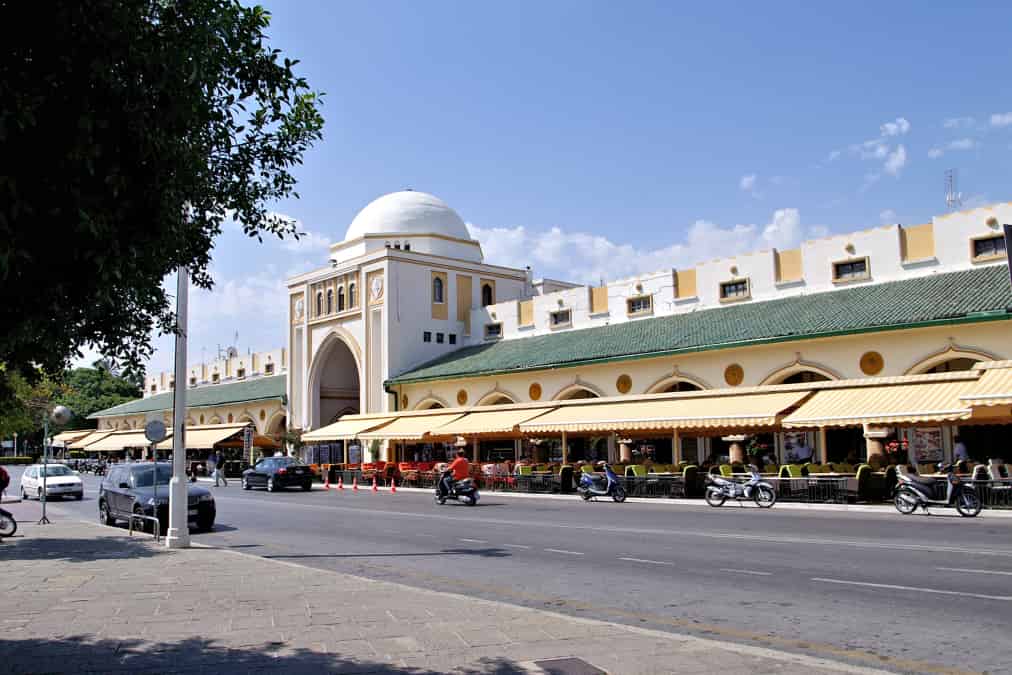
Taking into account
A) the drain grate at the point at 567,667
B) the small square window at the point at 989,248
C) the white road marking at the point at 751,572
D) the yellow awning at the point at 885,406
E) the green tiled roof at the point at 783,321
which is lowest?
the white road marking at the point at 751,572

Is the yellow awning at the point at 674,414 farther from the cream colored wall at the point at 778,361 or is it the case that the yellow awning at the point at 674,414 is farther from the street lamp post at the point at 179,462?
the street lamp post at the point at 179,462

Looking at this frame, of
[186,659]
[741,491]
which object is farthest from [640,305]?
[186,659]

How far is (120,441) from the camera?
67125 millimetres

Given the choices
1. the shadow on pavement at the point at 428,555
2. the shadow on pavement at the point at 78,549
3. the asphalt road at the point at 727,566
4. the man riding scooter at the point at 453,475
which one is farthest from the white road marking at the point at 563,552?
the man riding scooter at the point at 453,475

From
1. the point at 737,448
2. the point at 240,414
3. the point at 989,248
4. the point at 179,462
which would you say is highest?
the point at 989,248

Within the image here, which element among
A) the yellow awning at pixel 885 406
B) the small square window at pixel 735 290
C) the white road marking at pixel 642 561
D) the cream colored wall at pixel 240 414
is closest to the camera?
the white road marking at pixel 642 561

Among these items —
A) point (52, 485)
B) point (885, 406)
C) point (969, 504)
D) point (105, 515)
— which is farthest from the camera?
point (52, 485)

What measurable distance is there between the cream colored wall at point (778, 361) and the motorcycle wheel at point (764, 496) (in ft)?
21.3

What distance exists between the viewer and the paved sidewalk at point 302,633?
21.3 ft

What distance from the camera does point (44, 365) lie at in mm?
6262

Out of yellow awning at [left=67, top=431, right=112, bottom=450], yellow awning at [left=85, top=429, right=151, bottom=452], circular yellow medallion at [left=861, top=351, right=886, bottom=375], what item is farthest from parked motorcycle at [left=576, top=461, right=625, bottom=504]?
yellow awning at [left=67, top=431, right=112, bottom=450]

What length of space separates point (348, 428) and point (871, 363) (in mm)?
26933

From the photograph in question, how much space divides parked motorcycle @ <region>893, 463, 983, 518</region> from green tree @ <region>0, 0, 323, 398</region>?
1905 centimetres

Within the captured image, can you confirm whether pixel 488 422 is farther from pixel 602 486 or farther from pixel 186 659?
pixel 186 659
